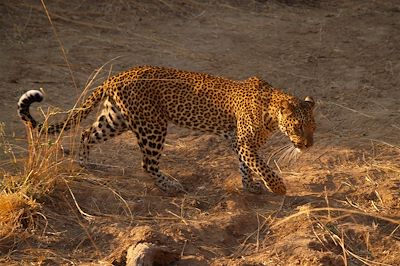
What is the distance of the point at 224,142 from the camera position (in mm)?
9211

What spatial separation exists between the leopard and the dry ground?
32cm

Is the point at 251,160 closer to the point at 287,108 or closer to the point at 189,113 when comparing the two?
the point at 287,108

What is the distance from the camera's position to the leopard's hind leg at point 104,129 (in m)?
7.97

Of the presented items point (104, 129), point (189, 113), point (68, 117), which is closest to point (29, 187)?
point (68, 117)

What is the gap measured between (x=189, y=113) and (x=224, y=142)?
139cm

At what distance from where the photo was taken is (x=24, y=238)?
6715 mm

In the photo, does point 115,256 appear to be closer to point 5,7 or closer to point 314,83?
point 314,83

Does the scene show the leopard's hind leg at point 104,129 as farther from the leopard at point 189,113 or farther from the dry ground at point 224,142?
the dry ground at point 224,142

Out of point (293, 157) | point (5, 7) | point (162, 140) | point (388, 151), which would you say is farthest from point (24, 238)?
point (5, 7)

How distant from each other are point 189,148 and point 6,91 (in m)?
2.64

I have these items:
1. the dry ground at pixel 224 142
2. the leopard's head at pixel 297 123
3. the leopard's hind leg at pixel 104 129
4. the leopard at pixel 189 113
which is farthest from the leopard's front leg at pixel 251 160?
the leopard's hind leg at pixel 104 129

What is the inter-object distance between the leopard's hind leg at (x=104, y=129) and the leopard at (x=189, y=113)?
10 millimetres

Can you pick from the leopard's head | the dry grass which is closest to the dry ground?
the dry grass

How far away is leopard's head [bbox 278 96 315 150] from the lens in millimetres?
7457
